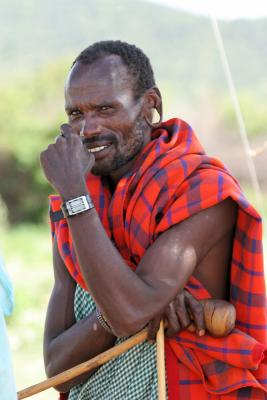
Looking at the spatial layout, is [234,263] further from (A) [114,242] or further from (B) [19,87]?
(B) [19,87]

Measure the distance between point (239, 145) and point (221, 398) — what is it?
68.7ft

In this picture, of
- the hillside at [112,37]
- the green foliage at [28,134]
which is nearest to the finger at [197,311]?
the hillside at [112,37]

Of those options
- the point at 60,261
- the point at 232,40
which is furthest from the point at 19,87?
the point at 60,261

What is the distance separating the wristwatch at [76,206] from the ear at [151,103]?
502 mm

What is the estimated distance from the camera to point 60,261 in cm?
308

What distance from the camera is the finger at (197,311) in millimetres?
2691

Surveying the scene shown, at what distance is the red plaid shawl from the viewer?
273cm

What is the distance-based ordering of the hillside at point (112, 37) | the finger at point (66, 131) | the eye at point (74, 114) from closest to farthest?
1. the finger at point (66, 131)
2. the eye at point (74, 114)
3. the hillside at point (112, 37)

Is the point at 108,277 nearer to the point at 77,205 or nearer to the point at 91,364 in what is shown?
the point at 77,205

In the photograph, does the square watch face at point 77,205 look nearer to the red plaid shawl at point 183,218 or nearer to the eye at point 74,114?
the red plaid shawl at point 183,218

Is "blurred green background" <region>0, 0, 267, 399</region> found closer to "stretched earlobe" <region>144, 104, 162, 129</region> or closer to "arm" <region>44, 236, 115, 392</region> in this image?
"stretched earlobe" <region>144, 104, 162, 129</region>

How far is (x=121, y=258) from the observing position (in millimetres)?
2619

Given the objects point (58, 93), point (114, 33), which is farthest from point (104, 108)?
point (114, 33)

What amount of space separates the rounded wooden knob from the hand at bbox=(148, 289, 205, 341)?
0.07 feet
